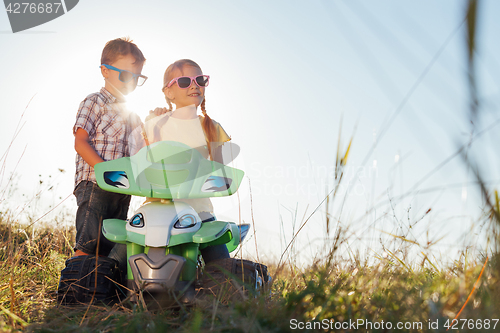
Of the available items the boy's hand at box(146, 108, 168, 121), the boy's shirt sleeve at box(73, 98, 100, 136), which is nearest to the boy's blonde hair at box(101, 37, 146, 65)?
the boy's shirt sleeve at box(73, 98, 100, 136)

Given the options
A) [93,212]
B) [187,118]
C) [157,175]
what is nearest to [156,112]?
[187,118]

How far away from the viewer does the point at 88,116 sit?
2672mm

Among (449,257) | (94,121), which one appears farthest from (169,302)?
(94,121)

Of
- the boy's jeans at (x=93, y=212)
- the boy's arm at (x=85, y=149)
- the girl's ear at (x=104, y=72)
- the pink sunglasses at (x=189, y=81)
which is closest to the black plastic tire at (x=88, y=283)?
the boy's jeans at (x=93, y=212)

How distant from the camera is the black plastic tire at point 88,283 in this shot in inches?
70.2

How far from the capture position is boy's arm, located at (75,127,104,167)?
219 centimetres

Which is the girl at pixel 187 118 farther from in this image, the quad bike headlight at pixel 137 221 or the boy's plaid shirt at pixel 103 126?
the quad bike headlight at pixel 137 221

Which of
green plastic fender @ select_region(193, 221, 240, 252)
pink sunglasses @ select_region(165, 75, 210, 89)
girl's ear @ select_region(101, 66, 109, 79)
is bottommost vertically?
green plastic fender @ select_region(193, 221, 240, 252)

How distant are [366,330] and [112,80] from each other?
2639 millimetres

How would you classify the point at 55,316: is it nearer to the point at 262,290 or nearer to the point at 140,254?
the point at 140,254

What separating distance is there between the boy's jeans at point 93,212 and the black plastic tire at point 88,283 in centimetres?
41

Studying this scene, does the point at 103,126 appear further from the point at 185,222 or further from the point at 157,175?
the point at 185,222

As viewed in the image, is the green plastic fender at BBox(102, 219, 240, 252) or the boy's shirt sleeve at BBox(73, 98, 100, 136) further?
the boy's shirt sleeve at BBox(73, 98, 100, 136)

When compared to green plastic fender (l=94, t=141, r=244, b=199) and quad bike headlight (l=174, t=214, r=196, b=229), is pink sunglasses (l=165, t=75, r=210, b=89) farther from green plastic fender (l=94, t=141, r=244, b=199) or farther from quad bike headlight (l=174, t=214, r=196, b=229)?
quad bike headlight (l=174, t=214, r=196, b=229)
